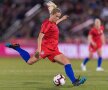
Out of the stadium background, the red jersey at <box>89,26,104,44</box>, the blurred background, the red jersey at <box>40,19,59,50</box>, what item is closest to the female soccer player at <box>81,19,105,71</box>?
the red jersey at <box>89,26,104,44</box>

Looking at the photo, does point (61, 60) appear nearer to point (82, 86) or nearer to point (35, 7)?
point (82, 86)

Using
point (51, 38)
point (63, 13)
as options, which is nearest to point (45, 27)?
point (51, 38)

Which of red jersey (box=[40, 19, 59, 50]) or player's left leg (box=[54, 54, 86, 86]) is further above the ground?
red jersey (box=[40, 19, 59, 50])

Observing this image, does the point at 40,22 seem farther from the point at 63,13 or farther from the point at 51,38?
the point at 51,38

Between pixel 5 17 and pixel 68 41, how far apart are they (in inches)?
197

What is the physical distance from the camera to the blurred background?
104 feet

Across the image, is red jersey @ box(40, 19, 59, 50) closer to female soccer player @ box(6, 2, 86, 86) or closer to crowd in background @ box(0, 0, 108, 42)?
female soccer player @ box(6, 2, 86, 86)

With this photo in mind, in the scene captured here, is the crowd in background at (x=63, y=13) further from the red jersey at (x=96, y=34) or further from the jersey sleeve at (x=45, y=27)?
the jersey sleeve at (x=45, y=27)

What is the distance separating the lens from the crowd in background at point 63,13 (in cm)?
3312

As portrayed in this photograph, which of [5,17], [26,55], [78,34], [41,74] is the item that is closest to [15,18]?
[5,17]

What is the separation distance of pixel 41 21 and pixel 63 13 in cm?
159

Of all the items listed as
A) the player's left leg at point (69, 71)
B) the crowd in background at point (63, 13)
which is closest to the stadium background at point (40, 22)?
the crowd in background at point (63, 13)

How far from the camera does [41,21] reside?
3359cm

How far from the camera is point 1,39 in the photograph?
33094 millimetres
